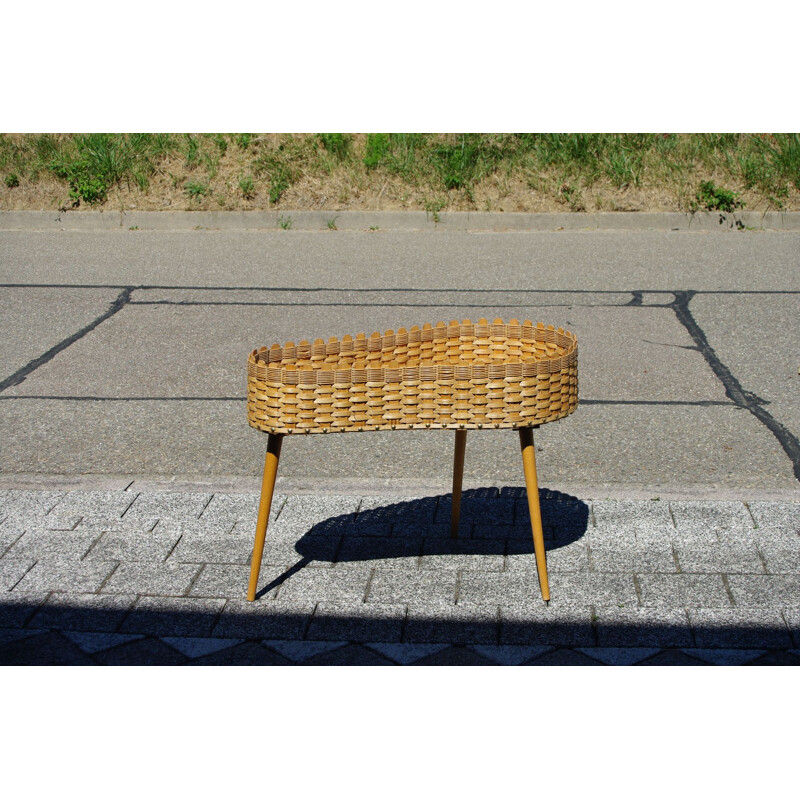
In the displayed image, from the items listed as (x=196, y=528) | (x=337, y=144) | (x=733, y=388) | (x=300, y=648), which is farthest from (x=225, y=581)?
(x=337, y=144)

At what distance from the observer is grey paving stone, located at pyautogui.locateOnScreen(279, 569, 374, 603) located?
396 centimetres

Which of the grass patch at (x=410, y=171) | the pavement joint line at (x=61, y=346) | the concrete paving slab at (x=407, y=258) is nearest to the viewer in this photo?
the pavement joint line at (x=61, y=346)

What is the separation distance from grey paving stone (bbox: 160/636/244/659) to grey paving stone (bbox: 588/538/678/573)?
150cm

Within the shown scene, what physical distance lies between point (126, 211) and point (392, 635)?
9276 millimetres

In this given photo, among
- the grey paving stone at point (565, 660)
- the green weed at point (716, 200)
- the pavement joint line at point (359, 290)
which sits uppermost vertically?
the green weed at point (716, 200)

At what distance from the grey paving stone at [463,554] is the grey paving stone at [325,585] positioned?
285 mm

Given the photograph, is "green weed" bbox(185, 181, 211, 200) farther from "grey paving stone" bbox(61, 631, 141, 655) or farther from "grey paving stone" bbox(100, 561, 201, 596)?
"grey paving stone" bbox(61, 631, 141, 655)

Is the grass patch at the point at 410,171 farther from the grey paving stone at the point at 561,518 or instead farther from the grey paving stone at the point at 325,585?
the grey paving stone at the point at 325,585

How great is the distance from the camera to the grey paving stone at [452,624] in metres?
3.63

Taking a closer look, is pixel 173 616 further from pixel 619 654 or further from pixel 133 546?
pixel 619 654

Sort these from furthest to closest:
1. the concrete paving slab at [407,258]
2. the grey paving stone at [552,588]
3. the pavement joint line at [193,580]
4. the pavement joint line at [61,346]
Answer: the concrete paving slab at [407,258], the pavement joint line at [61,346], the pavement joint line at [193,580], the grey paving stone at [552,588]

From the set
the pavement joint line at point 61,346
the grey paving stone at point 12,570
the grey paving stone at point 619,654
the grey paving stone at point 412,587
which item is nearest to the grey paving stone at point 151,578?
the grey paving stone at point 12,570

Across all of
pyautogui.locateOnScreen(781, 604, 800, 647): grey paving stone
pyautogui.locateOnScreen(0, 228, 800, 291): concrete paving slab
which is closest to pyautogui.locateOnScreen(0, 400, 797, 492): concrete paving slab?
pyautogui.locateOnScreen(781, 604, 800, 647): grey paving stone

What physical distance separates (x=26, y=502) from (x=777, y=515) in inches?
135
